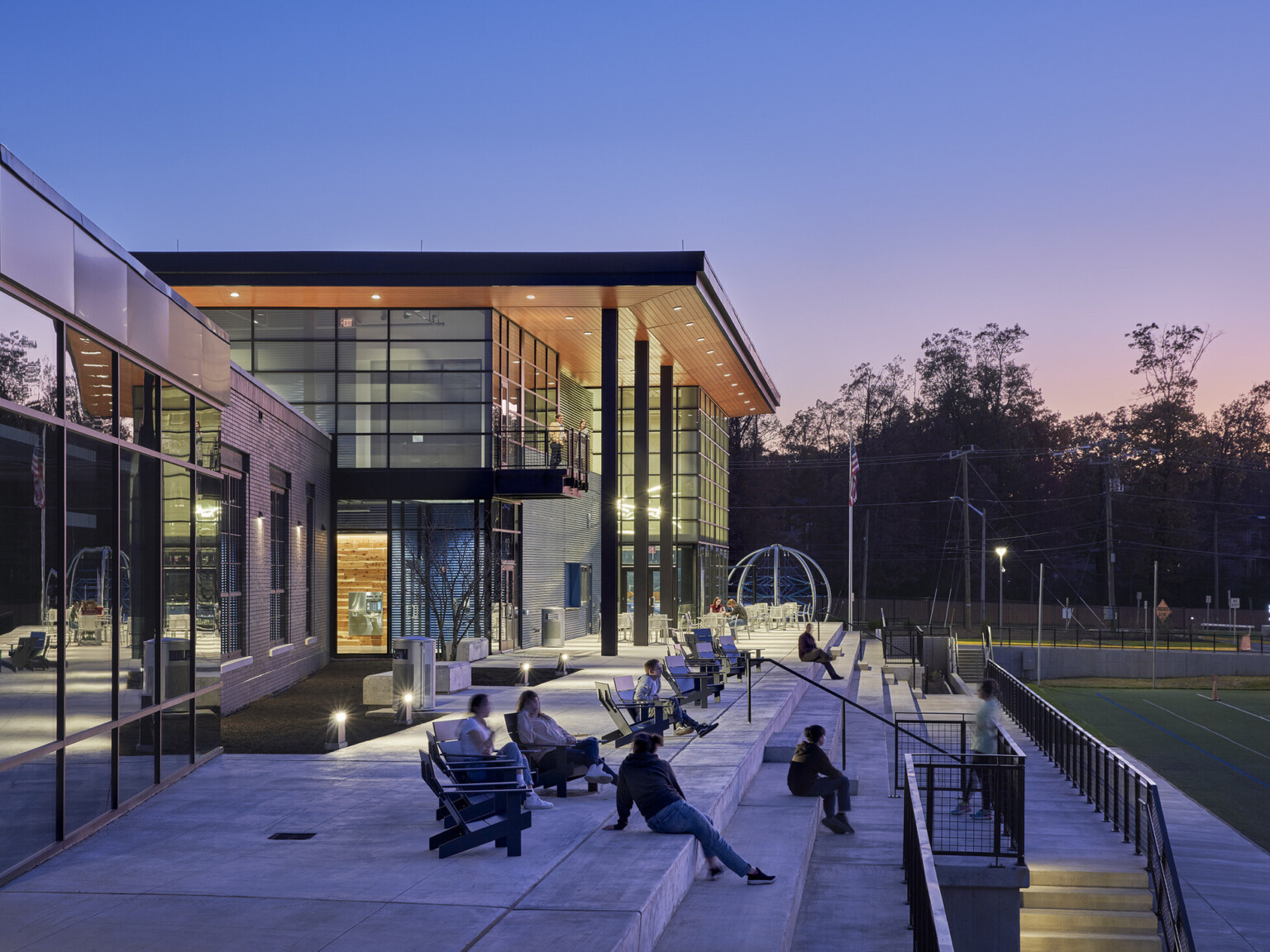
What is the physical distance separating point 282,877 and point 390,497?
932 inches

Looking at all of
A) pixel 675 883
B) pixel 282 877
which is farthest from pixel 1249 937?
pixel 282 877

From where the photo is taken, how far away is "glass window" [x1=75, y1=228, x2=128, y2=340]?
34.6 ft

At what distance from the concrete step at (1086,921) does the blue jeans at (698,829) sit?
5.18 m

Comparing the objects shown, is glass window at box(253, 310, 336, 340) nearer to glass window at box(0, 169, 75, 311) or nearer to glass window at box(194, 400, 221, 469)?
glass window at box(194, 400, 221, 469)

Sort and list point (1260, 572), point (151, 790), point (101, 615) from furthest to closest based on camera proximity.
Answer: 1. point (1260, 572)
2. point (151, 790)
3. point (101, 615)

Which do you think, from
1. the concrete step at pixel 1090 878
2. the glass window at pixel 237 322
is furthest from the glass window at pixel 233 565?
the concrete step at pixel 1090 878

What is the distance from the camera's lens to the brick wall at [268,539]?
22.2 metres

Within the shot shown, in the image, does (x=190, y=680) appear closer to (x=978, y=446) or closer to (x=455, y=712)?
(x=455, y=712)

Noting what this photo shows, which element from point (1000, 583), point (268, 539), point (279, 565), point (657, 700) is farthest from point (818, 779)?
point (1000, 583)

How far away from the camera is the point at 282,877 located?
9328 mm

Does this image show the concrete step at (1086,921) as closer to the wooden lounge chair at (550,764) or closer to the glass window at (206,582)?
the wooden lounge chair at (550,764)

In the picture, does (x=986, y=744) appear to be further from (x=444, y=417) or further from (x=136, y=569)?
(x=444, y=417)

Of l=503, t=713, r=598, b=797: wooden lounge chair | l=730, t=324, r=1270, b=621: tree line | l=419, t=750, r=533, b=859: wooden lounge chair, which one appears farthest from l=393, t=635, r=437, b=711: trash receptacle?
l=730, t=324, r=1270, b=621: tree line

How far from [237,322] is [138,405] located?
2214cm
